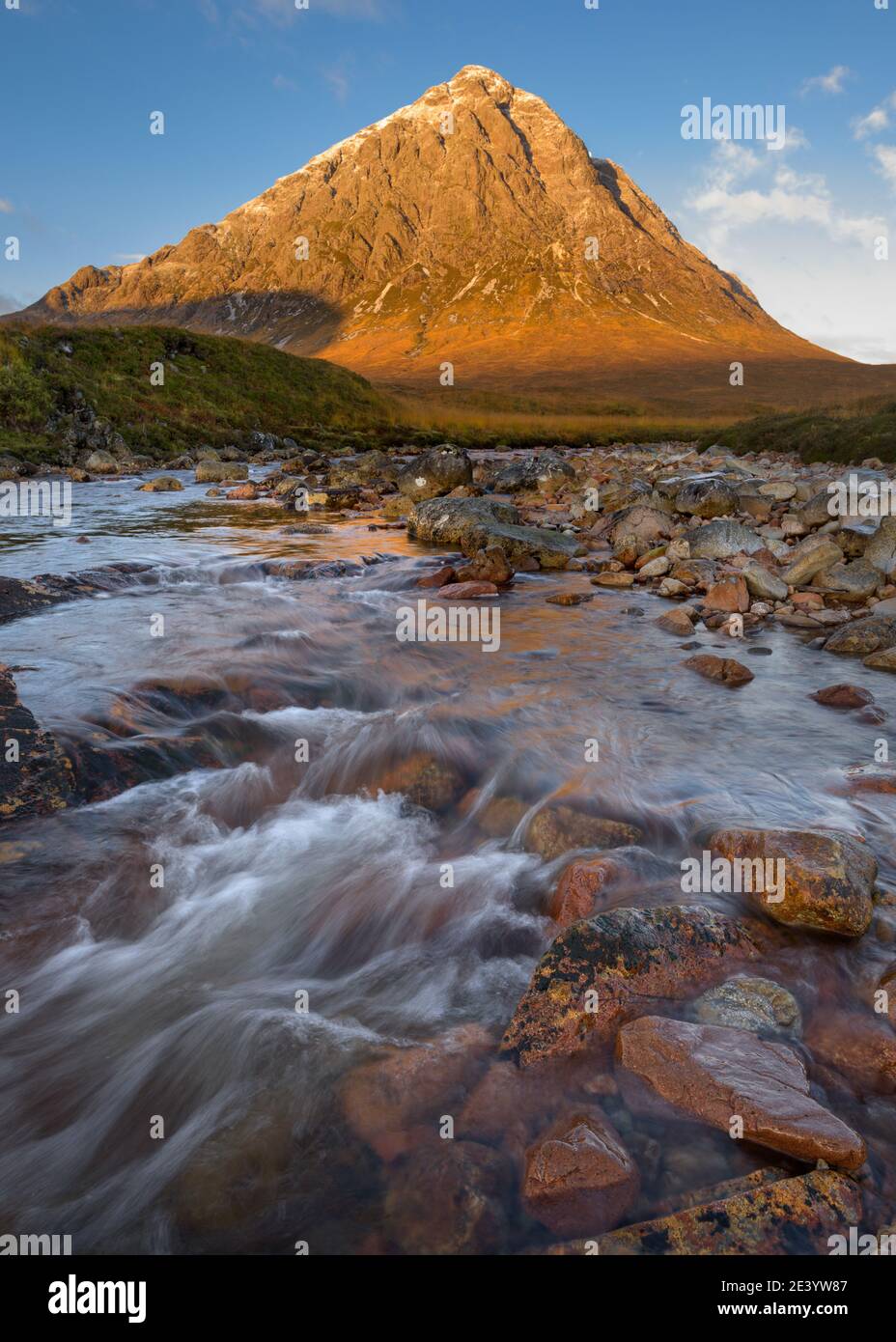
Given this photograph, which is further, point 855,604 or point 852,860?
point 855,604

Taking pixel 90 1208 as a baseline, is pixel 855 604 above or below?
above

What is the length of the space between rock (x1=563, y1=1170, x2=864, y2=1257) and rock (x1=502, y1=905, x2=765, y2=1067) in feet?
2.87

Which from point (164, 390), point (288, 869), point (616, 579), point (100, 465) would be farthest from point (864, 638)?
point (164, 390)

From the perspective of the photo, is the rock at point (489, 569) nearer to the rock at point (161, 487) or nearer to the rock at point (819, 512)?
the rock at point (819, 512)

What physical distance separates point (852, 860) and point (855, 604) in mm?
7897

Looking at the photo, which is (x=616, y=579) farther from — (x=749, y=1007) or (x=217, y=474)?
(x=217, y=474)

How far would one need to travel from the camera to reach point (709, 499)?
1733 centimetres

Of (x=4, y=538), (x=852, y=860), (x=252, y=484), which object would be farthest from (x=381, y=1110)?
(x=252, y=484)

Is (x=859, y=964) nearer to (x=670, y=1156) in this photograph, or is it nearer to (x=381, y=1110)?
(x=670, y=1156)

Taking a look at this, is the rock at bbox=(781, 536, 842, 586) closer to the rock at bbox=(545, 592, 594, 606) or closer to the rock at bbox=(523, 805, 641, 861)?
the rock at bbox=(545, 592, 594, 606)

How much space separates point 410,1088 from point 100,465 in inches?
1319

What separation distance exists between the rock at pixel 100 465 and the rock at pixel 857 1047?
112 ft

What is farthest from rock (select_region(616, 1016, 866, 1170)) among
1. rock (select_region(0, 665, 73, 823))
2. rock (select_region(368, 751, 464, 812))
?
rock (select_region(0, 665, 73, 823))

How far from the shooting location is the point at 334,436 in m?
46.8
